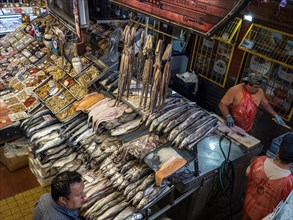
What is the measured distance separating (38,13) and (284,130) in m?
9.39

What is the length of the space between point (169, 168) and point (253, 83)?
3.03 m

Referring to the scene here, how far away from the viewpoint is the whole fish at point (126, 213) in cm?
382

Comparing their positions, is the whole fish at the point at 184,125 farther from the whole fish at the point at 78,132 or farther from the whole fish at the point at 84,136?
the whole fish at the point at 78,132

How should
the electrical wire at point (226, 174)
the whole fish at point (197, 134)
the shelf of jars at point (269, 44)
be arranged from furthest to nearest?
the shelf of jars at point (269, 44) → the electrical wire at point (226, 174) → the whole fish at point (197, 134)

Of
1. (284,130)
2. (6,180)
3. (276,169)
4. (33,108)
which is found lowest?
(6,180)

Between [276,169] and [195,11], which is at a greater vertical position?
[195,11]

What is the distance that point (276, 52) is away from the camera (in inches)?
294

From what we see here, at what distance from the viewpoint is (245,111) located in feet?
19.5

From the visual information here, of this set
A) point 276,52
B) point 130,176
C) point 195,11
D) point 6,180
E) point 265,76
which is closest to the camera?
point 195,11

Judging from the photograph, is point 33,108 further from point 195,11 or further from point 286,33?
point 286,33

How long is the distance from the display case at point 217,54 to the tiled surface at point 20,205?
6375 mm

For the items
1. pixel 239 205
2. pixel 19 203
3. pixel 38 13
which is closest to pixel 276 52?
pixel 239 205

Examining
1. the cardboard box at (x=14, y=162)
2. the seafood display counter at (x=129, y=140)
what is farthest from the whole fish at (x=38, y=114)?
the cardboard box at (x=14, y=162)

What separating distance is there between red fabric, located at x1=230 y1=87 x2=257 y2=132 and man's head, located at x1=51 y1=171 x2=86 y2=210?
396 cm
